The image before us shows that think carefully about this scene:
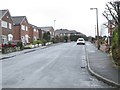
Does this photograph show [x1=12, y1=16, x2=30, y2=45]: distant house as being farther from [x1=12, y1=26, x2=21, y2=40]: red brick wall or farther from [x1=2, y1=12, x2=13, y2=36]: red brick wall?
[x1=2, y1=12, x2=13, y2=36]: red brick wall

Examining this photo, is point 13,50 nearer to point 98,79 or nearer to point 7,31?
point 7,31

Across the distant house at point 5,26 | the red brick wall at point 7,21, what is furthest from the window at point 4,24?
the red brick wall at point 7,21

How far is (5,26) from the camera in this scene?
195 feet

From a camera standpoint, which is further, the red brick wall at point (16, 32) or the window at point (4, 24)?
the red brick wall at point (16, 32)

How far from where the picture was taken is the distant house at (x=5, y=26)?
57.3 meters

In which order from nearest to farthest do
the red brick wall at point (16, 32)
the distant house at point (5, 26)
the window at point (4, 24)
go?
the distant house at point (5, 26)
the window at point (4, 24)
the red brick wall at point (16, 32)

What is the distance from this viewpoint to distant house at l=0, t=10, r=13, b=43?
188ft

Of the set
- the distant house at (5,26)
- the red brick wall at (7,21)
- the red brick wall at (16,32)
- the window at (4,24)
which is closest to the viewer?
the distant house at (5,26)

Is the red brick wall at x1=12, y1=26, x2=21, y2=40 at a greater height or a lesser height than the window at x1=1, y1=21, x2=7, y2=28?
lesser

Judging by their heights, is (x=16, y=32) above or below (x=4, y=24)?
below

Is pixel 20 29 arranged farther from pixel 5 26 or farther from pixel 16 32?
pixel 5 26

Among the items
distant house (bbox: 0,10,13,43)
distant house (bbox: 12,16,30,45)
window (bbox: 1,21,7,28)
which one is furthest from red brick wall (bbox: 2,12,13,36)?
distant house (bbox: 12,16,30,45)

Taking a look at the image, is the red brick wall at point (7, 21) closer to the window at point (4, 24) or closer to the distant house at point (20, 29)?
the window at point (4, 24)

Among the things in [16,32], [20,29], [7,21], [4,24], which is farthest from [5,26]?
[16,32]
